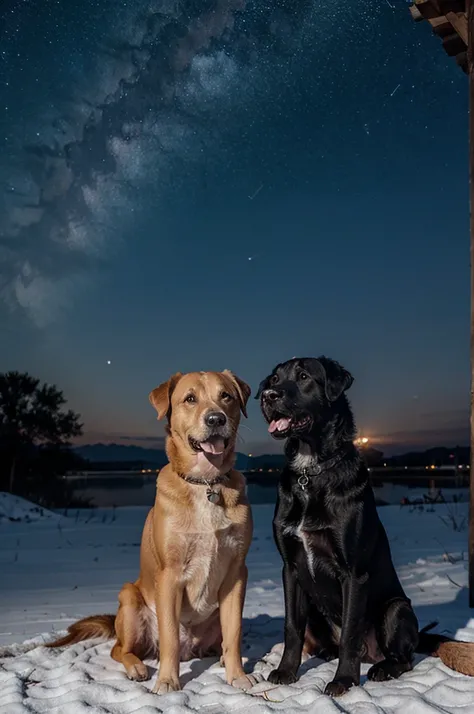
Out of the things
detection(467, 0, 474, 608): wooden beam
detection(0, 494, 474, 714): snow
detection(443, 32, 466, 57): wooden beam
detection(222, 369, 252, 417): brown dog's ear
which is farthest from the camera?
detection(443, 32, 466, 57): wooden beam

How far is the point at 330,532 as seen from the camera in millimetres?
3430

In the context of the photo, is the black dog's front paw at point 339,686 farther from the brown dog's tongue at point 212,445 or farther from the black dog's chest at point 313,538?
the brown dog's tongue at point 212,445

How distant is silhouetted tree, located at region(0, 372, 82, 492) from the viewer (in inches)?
880

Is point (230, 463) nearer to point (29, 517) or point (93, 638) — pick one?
point (93, 638)

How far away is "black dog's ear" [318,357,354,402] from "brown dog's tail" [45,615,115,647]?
7.60ft

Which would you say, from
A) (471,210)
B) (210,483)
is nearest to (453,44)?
(471,210)

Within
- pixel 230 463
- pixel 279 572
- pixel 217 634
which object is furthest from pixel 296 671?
pixel 279 572

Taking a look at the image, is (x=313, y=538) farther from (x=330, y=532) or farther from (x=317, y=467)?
(x=317, y=467)

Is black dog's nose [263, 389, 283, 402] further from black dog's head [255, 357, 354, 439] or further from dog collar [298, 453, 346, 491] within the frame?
dog collar [298, 453, 346, 491]

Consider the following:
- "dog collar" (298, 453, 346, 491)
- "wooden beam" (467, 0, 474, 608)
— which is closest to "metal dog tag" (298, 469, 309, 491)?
"dog collar" (298, 453, 346, 491)

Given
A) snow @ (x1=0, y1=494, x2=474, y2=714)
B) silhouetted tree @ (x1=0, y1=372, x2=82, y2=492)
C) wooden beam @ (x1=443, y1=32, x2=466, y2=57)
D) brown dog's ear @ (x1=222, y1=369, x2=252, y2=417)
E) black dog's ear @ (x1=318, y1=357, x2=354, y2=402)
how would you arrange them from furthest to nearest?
silhouetted tree @ (x1=0, y1=372, x2=82, y2=492) → wooden beam @ (x1=443, y1=32, x2=466, y2=57) → brown dog's ear @ (x1=222, y1=369, x2=252, y2=417) → black dog's ear @ (x1=318, y1=357, x2=354, y2=402) → snow @ (x1=0, y1=494, x2=474, y2=714)

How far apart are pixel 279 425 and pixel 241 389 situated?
2.01 feet

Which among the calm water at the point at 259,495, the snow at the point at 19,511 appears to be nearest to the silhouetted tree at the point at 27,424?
the calm water at the point at 259,495

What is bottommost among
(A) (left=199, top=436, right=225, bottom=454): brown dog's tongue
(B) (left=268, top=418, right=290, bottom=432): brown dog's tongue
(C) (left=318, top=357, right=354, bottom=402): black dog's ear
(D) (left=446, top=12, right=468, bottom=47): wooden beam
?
(A) (left=199, top=436, right=225, bottom=454): brown dog's tongue
